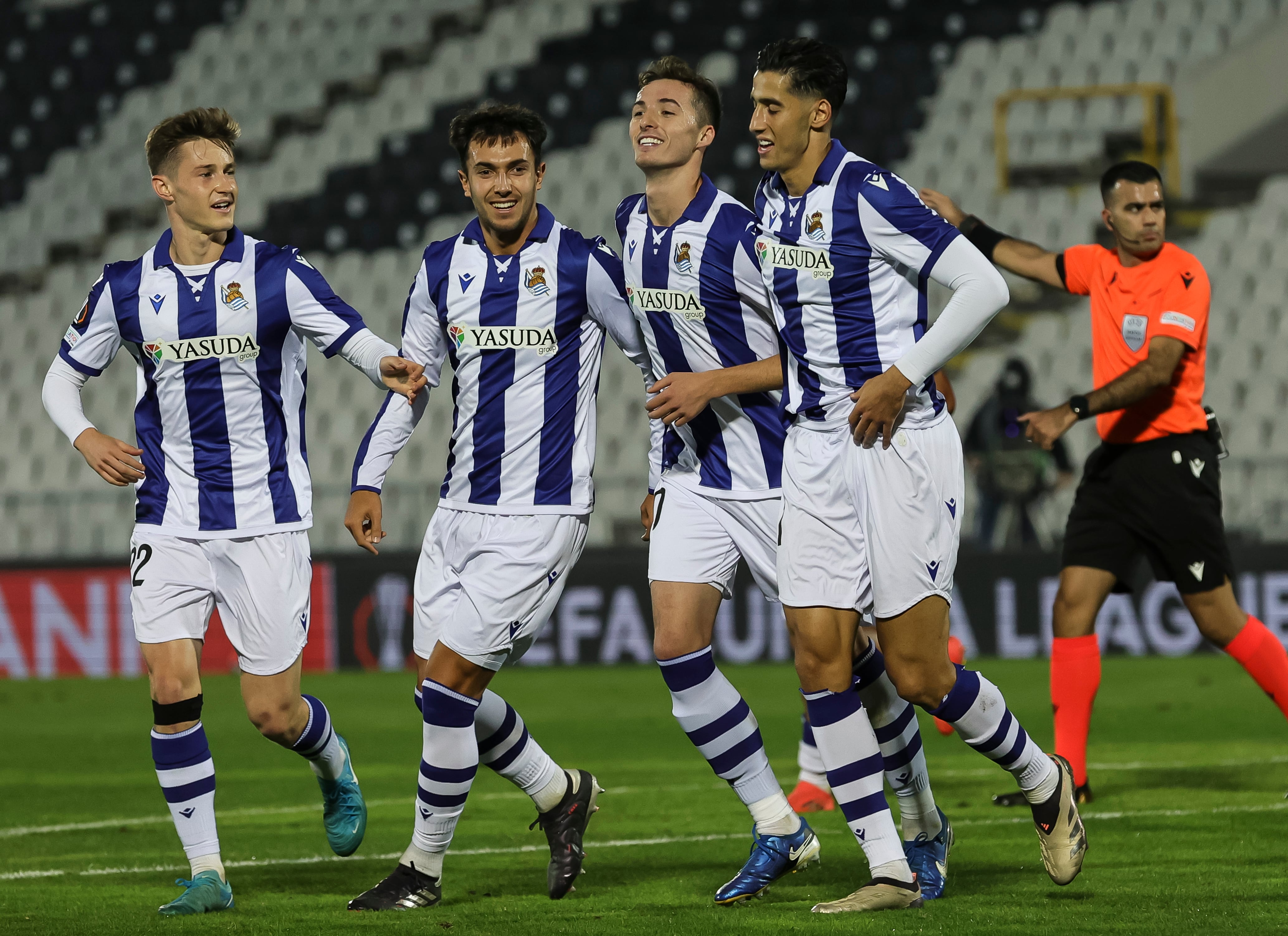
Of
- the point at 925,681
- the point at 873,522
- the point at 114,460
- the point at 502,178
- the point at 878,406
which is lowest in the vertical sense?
the point at 925,681

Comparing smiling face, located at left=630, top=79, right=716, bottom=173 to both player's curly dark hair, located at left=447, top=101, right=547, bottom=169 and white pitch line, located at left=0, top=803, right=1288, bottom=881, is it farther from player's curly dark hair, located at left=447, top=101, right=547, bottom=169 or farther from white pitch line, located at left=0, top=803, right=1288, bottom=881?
white pitch line, located at left=0, top=803, right=1288, bottom=881

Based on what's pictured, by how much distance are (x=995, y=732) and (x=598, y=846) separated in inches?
71.5

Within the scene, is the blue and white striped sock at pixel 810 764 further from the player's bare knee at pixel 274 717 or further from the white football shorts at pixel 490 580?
the player's bare knee at pixel 274 717

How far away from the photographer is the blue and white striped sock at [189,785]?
4.93m

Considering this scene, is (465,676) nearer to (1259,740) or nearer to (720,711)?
(720,711)

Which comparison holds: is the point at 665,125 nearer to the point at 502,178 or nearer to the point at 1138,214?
the point at 502,178

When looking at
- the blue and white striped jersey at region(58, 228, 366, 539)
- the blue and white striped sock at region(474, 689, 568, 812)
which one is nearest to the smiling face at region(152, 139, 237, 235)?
the blue and white striped jersey at region(58, 228, 366, 539)

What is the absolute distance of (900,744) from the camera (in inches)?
191

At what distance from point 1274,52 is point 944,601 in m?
14.0

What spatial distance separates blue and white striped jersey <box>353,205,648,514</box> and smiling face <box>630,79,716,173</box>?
32 cm

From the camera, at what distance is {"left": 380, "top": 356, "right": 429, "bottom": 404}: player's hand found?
15.9ft

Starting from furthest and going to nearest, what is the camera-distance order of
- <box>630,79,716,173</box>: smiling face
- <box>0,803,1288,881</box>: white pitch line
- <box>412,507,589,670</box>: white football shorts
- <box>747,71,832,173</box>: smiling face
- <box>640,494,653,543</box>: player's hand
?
<box>0,803,1288,881</box>: white pitch line → <box>640,494,653,543</box>: player's hand → <box>630,79,716,173</box>: smiling face → <box>412,507,589,670</box>: white football shorts → <box>747,71,832,173</box>: smiling face

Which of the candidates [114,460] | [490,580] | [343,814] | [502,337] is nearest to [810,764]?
[343,814]

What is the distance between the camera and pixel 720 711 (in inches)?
194
